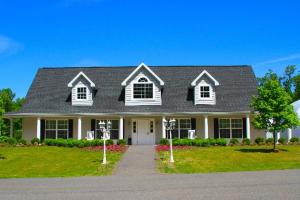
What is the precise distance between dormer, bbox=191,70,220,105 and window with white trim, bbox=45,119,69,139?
1099 centimetres

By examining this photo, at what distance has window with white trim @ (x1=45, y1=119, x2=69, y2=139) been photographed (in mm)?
Answer: 36031

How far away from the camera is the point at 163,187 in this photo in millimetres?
14898

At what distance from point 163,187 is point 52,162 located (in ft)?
37.1

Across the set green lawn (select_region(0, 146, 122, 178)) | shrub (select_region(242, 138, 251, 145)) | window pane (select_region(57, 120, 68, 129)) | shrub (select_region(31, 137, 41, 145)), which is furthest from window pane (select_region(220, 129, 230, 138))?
shrub (select_region(31, 137, 41, 145))

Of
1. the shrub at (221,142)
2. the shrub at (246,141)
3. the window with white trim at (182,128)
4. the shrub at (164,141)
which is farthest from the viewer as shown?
the window with white trim at (182,128)

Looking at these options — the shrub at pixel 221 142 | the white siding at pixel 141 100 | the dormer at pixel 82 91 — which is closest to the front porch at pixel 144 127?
the white siding at pixel 141 100

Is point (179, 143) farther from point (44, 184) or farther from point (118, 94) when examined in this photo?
point (44, 184)

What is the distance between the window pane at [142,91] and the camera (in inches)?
1423

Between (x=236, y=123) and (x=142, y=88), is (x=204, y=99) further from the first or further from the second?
(x=142, y=88)

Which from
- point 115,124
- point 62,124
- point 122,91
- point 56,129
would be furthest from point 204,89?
point 56,129

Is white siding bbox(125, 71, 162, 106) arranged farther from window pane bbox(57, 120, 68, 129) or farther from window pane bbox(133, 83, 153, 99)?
window pane bbox(57, 120, 68, 129)

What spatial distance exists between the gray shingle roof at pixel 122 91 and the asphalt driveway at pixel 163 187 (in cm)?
1718

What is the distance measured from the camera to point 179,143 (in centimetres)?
3241

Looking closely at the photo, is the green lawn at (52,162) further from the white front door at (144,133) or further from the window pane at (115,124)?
the white front door at (144,133)
